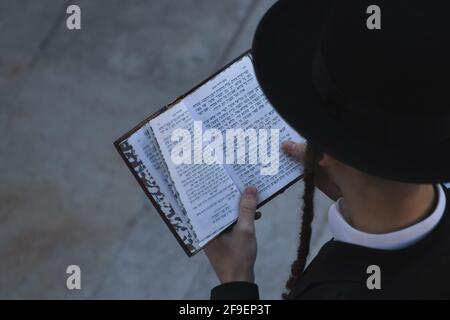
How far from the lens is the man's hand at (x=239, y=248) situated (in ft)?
6.73

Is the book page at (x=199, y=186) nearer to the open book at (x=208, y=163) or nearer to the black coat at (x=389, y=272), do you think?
the open book at (x=208, y=163)

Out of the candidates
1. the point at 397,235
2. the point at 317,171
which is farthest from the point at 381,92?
the point at 317,171

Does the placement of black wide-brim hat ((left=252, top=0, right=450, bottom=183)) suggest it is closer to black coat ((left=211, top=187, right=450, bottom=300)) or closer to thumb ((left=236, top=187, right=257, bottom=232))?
black coat ((left=211, top=187, right=450, bottom=300))

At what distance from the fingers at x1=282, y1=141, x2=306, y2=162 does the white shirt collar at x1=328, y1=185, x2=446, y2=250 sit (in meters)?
0.39

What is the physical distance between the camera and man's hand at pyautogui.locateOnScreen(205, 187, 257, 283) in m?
2.05

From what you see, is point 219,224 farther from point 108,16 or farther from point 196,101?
point 108,16

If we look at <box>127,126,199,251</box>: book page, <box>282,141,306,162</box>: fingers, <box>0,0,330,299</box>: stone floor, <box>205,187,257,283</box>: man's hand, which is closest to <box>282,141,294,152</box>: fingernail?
<box>282,141,306,162</box>: fingers

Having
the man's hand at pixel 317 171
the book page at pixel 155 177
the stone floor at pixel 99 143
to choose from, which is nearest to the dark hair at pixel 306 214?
the man's hand at pixel 317 171

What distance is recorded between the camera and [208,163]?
2.10 metres

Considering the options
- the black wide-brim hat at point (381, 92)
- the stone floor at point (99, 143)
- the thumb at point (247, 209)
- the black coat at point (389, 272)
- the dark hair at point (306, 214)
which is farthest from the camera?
the stone floor at point (99, 143)

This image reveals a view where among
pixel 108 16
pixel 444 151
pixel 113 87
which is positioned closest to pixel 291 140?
pixel 444 151

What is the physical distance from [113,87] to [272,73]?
242 centimetres

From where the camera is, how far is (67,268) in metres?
3.46

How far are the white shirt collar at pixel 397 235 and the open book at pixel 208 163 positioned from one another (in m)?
0.43
